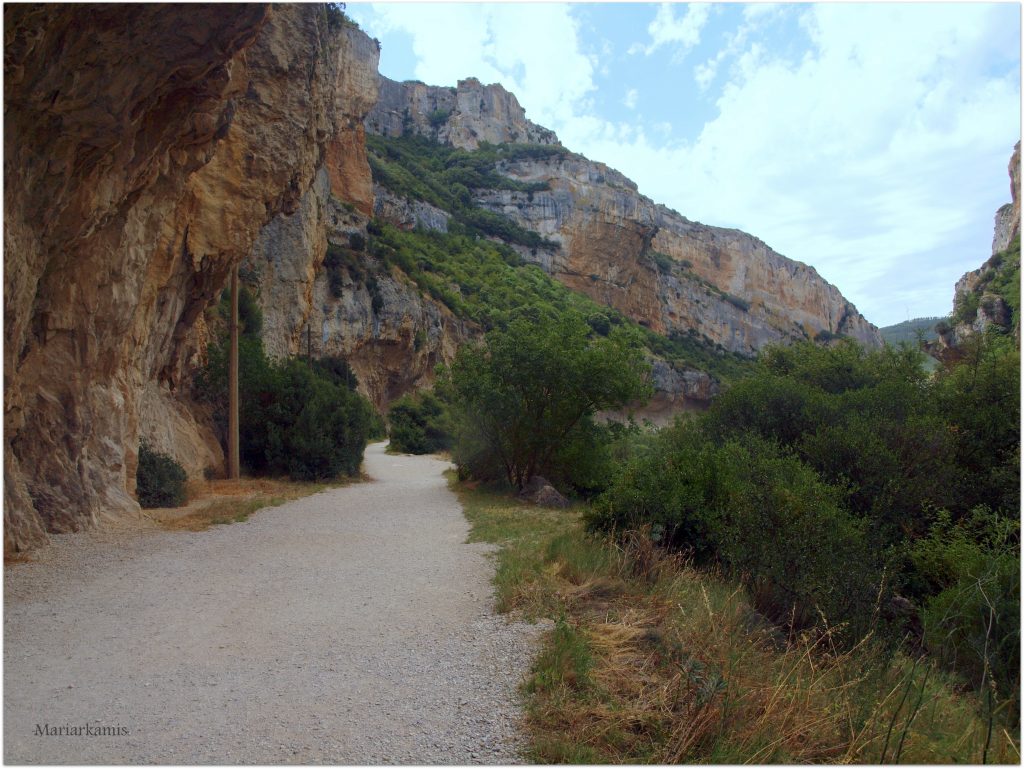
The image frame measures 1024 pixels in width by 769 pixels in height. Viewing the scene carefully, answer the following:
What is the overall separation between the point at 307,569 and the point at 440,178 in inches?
2854

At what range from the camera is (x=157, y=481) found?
490 inches

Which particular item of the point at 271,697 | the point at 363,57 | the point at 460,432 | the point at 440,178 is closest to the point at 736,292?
the point at 440,178

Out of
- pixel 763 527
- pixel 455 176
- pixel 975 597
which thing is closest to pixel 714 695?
pixel 975 597

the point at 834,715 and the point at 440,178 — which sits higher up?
the point at 440,178

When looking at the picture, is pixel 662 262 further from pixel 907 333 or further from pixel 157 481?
pixel 157 481

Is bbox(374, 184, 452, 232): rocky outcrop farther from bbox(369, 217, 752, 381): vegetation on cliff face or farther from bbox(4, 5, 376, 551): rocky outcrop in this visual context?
bbox(4, 5, 376, 551): rocky outcrop

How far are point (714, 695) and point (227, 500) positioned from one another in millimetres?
12016

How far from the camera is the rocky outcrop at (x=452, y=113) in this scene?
282 ft

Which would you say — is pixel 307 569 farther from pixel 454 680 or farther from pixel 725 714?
pixel 725 714

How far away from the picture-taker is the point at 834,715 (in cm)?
329

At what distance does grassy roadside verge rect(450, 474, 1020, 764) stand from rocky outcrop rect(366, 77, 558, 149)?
83.5m

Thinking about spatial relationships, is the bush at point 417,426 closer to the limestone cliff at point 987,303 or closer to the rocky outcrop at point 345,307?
the rocky outcrop at point 345,307

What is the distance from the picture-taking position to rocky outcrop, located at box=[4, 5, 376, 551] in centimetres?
582

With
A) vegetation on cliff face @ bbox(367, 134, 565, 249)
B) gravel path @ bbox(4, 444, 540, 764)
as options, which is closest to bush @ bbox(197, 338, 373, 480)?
gravel path @ bbox(4, 444, 540, 764)
